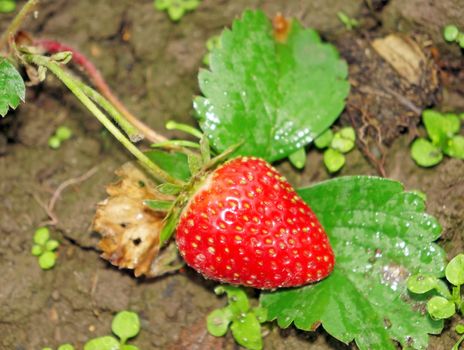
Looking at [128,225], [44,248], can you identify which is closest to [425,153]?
[128,225]

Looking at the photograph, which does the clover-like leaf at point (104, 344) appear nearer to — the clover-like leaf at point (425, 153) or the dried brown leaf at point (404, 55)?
the clover-like leaf at point (425, 153)

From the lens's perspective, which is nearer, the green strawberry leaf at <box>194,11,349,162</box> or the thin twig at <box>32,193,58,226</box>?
the green strawberry leaf at <box>194,11,349,162</box>

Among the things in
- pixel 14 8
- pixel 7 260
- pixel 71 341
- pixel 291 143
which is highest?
pixel 14 8

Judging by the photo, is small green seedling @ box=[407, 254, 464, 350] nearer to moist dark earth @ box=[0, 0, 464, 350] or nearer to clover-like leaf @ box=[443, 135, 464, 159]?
moist dark earth @ box=[0, 0, 464, 350]

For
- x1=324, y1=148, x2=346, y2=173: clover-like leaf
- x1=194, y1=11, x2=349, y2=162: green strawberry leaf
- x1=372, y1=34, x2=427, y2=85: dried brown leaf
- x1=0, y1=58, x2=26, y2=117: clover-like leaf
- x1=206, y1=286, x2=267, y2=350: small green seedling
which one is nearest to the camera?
x1=0, y1=58, x2=26, y2=117: clover-like leaf

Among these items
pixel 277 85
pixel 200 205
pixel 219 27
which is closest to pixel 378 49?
pixel 277 85

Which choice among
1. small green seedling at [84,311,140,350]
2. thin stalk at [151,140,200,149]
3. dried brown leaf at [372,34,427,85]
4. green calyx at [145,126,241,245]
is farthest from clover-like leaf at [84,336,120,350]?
dried brown leaf at [372,34,427,85]

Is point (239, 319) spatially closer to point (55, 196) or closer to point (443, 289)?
point (443, 289)

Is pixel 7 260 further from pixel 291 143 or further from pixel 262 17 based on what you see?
pixel 262 17
